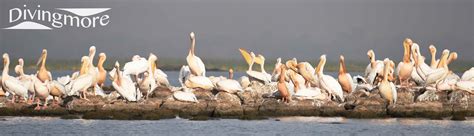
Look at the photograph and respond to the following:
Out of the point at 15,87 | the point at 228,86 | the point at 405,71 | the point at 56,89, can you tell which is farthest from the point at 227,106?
the point at 405,71

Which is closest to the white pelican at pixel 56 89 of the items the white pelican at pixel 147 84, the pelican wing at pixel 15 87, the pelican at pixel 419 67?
the pelican wing at pixel 15 87

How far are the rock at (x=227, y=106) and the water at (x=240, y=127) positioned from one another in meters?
0.29

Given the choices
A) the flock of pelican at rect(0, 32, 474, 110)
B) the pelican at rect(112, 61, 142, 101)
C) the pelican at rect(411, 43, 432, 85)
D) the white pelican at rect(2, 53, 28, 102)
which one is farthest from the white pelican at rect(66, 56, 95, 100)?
the pelican at rect(411, 43, 432, 85)

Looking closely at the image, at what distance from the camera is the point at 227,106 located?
894 inches

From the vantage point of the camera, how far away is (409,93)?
927 inches

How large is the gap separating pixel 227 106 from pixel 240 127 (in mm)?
1482

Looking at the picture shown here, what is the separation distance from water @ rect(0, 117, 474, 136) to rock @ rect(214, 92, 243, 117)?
0.29 metres

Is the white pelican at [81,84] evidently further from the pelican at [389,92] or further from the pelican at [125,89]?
the pelican at [389,92]

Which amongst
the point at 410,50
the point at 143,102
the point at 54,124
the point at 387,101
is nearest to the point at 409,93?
the point at 387,101

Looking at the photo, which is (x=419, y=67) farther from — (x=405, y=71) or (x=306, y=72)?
(x=306, y=72)

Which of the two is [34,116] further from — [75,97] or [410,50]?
[410,50]

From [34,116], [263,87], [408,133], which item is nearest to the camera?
[408,133]

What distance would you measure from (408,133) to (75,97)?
246 inches

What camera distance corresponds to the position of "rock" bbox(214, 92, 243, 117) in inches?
883
